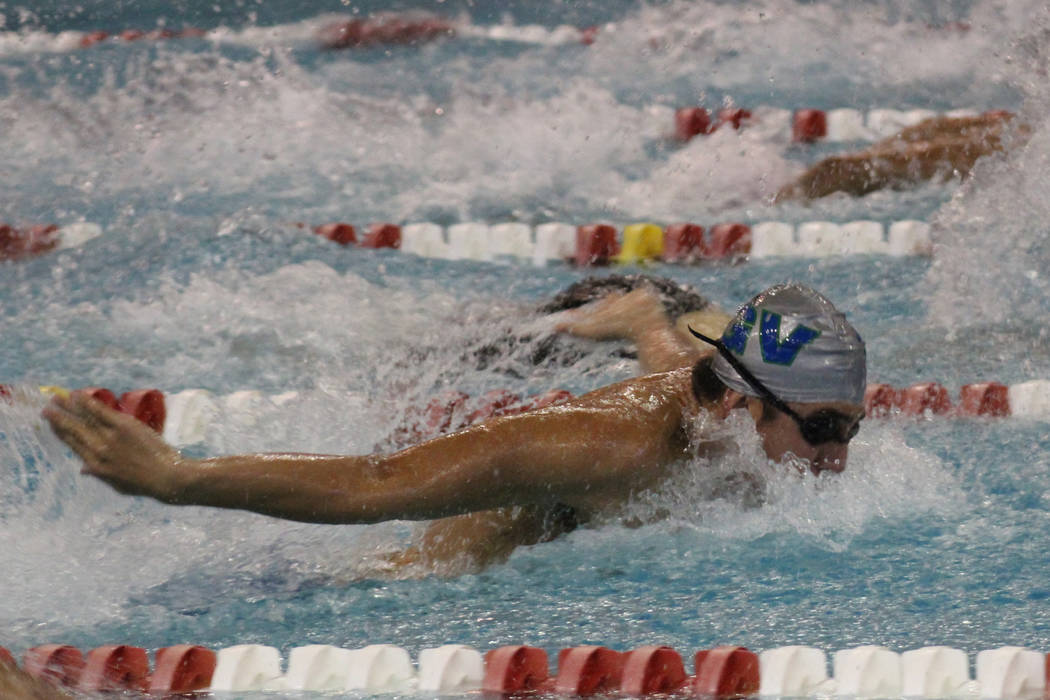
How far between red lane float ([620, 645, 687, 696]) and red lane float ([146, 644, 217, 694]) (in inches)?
27.5

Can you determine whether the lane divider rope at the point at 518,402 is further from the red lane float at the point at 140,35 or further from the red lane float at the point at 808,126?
the red lane float at the point at 140,35

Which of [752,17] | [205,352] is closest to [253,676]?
[205,352]

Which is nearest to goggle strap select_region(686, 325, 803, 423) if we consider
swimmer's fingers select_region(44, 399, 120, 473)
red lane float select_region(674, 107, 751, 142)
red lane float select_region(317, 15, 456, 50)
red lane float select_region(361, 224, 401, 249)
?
swimmer's fingers select_region(44, 399, 120, 473)

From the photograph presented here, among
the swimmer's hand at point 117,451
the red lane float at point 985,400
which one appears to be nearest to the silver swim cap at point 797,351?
the swimmer's hand at point 117,451

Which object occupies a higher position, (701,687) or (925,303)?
(701,687)

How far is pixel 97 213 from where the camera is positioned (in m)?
5.54

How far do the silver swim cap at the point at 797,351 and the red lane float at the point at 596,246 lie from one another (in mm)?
2656

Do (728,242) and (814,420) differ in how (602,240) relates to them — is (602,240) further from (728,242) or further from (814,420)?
(814,420)

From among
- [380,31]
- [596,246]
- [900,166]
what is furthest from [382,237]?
[380,31]

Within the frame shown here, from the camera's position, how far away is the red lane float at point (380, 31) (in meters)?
8.52

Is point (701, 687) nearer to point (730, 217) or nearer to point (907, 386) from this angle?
Answer: point (907, 386)

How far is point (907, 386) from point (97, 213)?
10.7 ft

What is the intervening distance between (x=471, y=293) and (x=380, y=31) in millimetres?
4227

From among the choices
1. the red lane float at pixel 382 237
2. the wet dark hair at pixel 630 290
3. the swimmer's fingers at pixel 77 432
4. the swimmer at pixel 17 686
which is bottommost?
the red lane float at pixel 382 237
